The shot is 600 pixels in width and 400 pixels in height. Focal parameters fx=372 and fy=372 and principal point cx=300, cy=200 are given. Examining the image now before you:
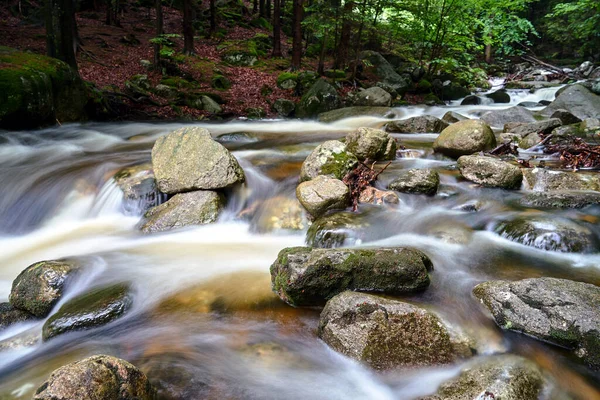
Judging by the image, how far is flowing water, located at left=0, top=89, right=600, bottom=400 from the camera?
265 centimetres

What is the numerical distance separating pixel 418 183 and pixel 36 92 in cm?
824

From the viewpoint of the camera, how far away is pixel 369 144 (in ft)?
22.1

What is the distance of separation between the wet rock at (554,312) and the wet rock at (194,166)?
3997 mm

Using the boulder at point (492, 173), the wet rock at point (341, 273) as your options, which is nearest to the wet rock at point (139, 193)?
the wet rock at point (341, 273)

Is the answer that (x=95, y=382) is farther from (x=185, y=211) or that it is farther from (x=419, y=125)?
(x=419, y=125)

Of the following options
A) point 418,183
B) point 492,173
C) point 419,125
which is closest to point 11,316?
point 418,183

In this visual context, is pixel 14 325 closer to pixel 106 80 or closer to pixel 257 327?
pixel 257 327

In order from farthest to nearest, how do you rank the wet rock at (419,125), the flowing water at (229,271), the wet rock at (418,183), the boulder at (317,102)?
the boulder at (317,102)
the wet rock at (419,125)
the wet rock at (418,183)
the flowing water at (229,271)

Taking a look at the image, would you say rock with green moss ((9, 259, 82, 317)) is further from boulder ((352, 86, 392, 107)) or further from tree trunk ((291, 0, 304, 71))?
tree trunk ((291, 0, 304, 71))

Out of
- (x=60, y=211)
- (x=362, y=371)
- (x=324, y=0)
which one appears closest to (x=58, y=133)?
(x=60, y=211)

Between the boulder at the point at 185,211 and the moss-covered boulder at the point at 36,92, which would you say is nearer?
the boulder at the point at 185,211

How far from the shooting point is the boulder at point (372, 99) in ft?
45.1

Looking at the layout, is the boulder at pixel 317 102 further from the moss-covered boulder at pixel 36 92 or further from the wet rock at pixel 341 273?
the wet rock at pixel 341 273

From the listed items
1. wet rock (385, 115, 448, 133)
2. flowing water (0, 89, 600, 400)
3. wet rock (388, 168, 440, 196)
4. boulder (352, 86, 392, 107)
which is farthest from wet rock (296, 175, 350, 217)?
boulder (352, 86, 392, 107)
